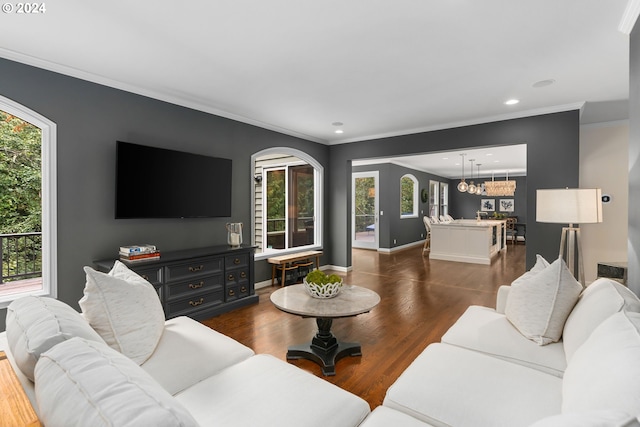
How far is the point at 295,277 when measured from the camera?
Answer: 17.4ft

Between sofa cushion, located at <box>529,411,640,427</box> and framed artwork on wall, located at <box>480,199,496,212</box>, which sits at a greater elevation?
framed artwork on wall, located at <box>480,199,496,212</box>

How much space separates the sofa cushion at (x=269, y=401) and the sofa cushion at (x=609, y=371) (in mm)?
769

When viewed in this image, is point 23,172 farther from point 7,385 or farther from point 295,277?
point 7,385

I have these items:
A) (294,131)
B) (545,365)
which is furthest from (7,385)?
(294,131)

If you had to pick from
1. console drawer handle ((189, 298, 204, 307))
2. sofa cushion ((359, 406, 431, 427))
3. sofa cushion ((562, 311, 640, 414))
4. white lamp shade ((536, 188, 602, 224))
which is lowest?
console drawer handle ((189, 298, 204, 307))

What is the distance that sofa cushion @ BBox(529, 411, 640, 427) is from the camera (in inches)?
24.7

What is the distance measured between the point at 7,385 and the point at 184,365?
763mm

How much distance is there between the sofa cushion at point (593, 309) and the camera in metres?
1.41

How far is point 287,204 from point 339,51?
4397 millimetres

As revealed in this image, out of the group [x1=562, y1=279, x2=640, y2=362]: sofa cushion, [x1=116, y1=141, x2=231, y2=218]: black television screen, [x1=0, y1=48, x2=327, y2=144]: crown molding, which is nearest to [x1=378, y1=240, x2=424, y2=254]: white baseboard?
[x1=0, y1=48, x2=327, y2=144]: crown molding

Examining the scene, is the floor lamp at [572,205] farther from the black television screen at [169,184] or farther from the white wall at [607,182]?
the black television screen at [169,184]

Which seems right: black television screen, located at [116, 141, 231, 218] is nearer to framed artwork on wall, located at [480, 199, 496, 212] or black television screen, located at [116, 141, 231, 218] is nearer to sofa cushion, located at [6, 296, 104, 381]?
sofa cushion, located at [6, 296, 104, 381]

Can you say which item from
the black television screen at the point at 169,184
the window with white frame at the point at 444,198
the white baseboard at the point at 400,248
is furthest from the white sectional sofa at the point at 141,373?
the window with white frame at the point at 444,198

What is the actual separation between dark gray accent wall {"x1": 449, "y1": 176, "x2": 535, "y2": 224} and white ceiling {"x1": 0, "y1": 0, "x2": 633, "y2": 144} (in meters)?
8.51
